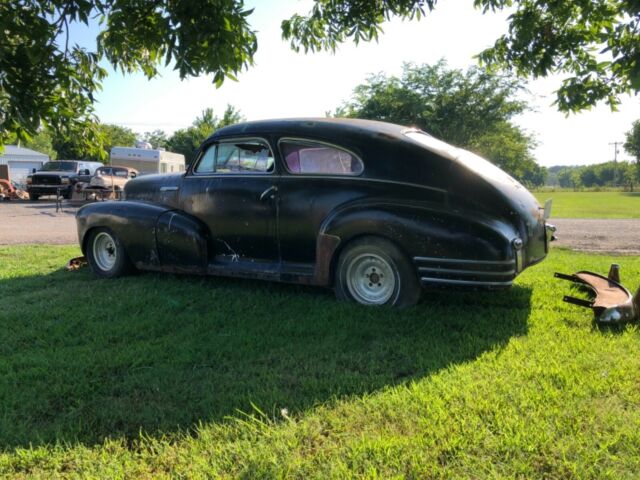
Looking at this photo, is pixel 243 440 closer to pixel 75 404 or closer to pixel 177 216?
pixel 75 404

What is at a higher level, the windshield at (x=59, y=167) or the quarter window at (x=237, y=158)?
the windshield at (x=59, y=167)

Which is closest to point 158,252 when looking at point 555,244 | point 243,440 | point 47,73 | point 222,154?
point 222,154

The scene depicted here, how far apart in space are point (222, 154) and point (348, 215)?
1834 millimetres

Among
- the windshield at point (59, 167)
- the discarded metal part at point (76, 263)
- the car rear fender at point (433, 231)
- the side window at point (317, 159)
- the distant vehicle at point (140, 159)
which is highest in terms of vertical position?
the distant vehicle at point (140, 159)

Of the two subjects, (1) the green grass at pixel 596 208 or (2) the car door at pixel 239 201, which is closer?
(2) the car door at pixel 239 201

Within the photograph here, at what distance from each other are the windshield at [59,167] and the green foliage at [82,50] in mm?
24613

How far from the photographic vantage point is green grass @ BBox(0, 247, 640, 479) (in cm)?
230

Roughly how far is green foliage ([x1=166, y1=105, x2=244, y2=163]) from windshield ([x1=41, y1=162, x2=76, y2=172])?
1924 cm

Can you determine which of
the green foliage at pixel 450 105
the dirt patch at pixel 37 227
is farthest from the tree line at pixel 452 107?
the dirt patch at pixel 37 227

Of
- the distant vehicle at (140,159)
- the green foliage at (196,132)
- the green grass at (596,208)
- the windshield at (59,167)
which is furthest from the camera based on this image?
the green foliage at (196,132)

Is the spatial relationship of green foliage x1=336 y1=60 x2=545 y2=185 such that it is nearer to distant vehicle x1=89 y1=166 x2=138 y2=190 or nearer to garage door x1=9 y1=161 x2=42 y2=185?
distant vehicle x1=89 y1=166 x2=138 y2=190

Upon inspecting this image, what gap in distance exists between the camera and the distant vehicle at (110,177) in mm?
21406

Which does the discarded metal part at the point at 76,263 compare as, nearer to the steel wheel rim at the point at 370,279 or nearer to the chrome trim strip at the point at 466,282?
the steel wheel rim at the point at 370,279

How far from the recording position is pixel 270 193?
5.04 meters
